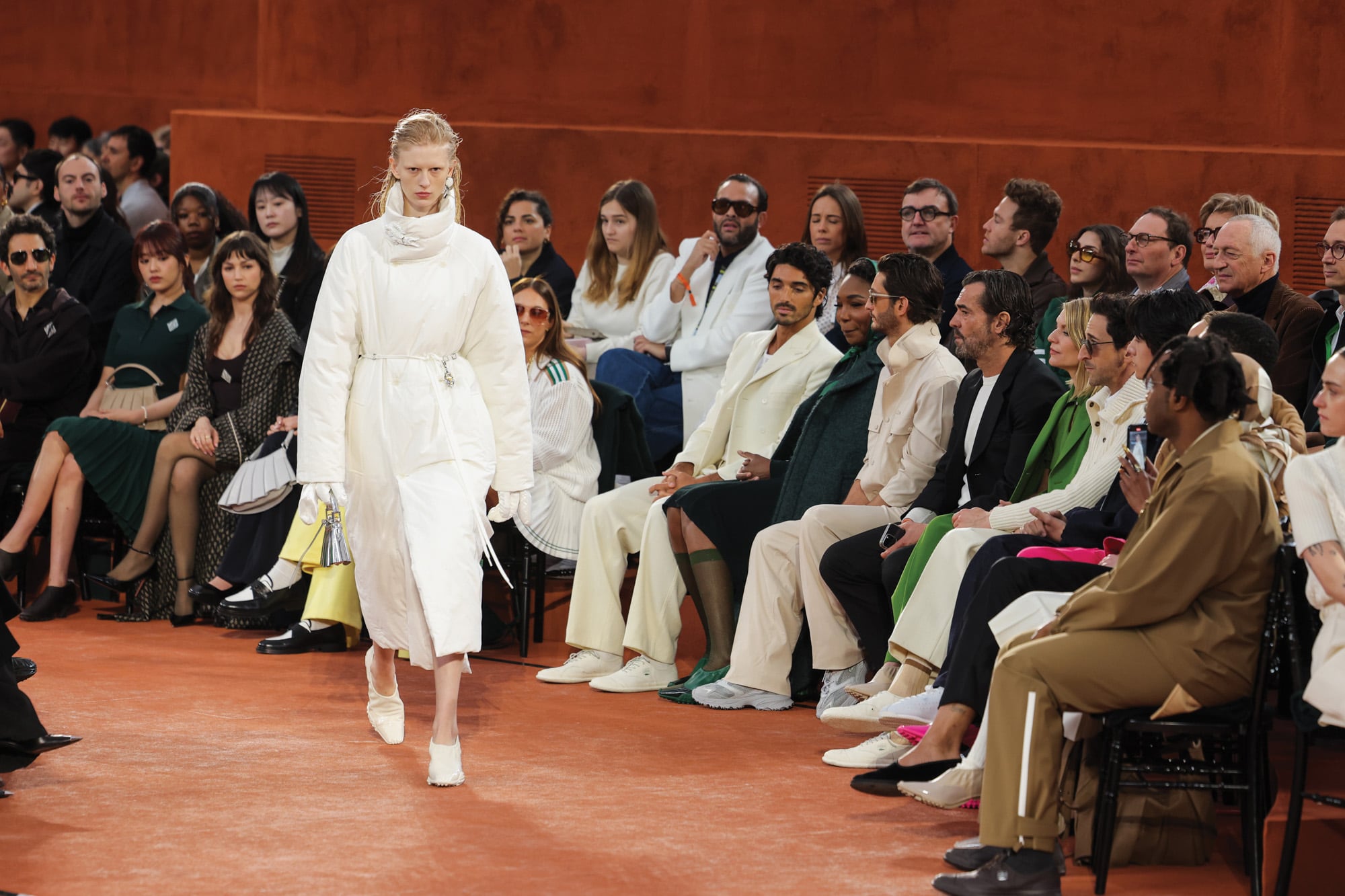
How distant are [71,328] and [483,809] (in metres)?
4.05

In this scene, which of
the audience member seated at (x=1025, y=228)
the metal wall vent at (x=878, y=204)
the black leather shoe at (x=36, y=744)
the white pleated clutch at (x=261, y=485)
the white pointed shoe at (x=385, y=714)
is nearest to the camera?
the black leather shoe at (x=36, y=744)

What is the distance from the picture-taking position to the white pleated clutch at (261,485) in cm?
608

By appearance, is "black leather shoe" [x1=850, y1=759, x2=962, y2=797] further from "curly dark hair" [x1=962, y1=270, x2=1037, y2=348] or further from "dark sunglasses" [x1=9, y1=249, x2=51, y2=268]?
"dark sunglasses" [x1=9, y1=249, x2=51, y2=268]

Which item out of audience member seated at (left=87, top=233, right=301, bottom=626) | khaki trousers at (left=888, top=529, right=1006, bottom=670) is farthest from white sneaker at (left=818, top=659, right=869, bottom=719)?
audience member seated at (left=87, top=233, right=301, bottom=626)

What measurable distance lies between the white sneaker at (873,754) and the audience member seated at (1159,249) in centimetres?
201

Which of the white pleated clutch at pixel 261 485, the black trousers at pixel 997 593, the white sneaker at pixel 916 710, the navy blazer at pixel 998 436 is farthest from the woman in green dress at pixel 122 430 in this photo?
the black trousers at pixel 997 593

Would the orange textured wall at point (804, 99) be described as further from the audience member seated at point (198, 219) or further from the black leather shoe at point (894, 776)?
the black leather shoe at point (894, 776)

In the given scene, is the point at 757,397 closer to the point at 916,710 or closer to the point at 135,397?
the point at 916,710

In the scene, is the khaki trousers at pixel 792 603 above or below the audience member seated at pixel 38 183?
below

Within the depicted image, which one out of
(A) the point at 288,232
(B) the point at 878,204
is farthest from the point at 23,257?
(B) the point at 878,204

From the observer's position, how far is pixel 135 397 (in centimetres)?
680

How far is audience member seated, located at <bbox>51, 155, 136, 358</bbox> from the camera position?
7.45m

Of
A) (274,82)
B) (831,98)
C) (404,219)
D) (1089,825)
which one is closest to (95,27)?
(274,82)

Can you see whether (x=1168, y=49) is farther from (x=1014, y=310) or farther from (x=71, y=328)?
(x=71, y=328)
